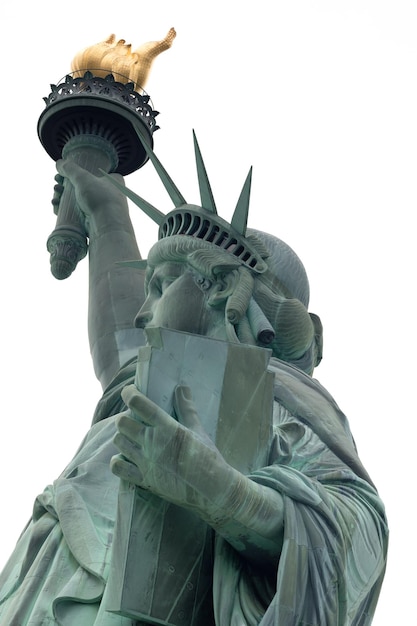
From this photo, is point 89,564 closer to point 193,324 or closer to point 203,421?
point 203,421

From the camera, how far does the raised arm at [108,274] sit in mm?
13102

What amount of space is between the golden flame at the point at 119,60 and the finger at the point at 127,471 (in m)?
6.62

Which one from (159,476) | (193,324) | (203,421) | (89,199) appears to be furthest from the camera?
(89,199)

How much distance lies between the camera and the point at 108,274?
1362cm

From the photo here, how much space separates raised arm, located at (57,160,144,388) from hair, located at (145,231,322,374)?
1.80m

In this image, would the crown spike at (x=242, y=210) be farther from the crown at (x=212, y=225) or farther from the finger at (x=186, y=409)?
the finger at (x=186, y=409)

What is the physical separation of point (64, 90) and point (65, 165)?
2.48ft

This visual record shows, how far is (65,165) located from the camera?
1431cm

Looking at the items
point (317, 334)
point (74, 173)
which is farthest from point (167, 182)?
point (74, 173)

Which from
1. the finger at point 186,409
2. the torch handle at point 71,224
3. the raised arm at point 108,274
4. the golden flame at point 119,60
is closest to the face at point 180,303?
the raised arm at point 108,274

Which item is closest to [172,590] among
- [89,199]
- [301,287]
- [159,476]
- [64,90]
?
[159,476]

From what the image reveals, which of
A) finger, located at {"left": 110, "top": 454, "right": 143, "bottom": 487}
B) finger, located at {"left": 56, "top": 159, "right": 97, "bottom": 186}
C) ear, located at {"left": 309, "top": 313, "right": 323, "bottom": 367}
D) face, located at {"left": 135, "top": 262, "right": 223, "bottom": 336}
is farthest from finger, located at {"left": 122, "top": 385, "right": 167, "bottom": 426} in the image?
finger, located at {"left": 56, "top": 159, "right": 97, "bottom": 186}

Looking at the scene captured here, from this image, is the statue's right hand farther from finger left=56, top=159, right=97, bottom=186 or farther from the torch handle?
the torch handle

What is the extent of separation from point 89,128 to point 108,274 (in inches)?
64.6
